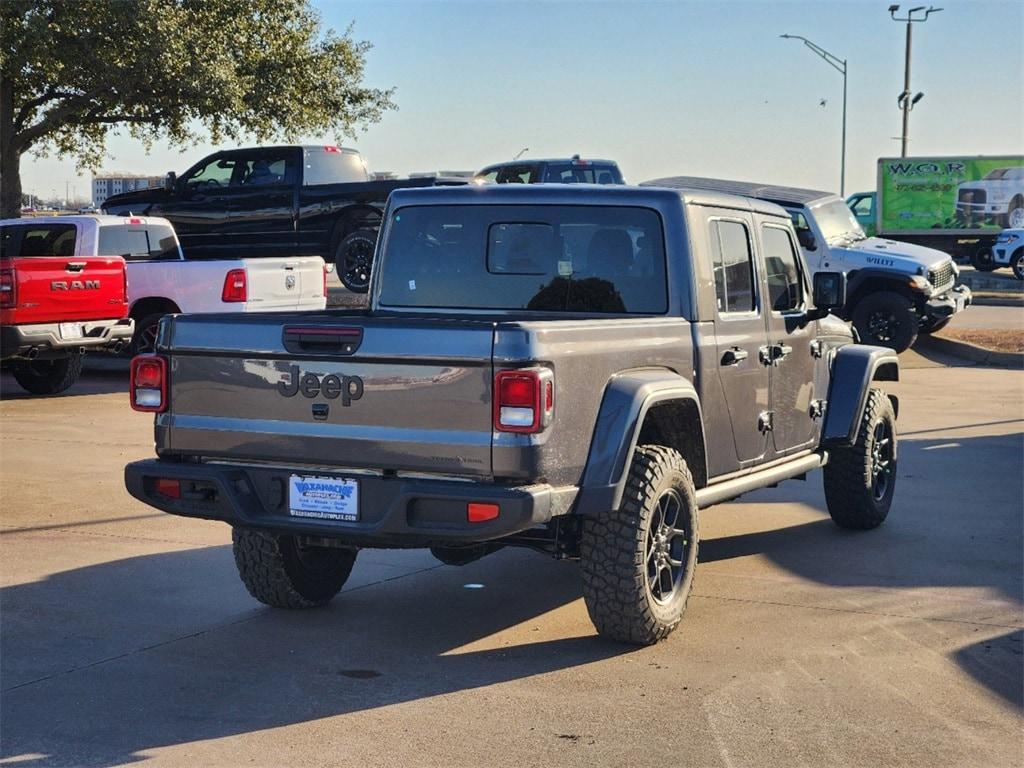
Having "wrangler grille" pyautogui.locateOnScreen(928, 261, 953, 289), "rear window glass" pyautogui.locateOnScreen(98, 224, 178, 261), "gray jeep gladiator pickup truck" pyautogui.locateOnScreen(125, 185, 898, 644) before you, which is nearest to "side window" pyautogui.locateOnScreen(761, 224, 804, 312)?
"gray jeep gladiator pickup truck" pyautogui.locateOnScreen(125, 185, 898, 644)

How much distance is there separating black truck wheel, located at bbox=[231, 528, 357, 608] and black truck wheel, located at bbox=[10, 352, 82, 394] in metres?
10.1

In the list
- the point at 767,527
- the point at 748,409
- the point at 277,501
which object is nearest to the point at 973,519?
the point at 767,527

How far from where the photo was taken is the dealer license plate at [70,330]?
15086mm

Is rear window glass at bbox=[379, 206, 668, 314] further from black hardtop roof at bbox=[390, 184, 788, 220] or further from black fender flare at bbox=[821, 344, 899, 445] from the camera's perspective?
black fender flare at bbox=[821, 344, 899, 445]

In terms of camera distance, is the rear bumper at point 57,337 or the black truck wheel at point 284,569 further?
the rear bumper at point 57,337

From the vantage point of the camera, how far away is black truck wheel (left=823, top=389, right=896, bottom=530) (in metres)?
8.77

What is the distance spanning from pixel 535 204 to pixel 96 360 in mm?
14028

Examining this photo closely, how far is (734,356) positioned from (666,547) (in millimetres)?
1120

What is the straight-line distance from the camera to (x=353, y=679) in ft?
18.9

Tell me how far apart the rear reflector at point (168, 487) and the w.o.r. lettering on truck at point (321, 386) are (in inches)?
25.8

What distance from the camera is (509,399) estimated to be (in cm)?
546

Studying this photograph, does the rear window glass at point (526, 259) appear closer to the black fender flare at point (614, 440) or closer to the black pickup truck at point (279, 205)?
the black fender flare at point (614, 440)

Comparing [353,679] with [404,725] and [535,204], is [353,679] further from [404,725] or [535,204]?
[535,204]

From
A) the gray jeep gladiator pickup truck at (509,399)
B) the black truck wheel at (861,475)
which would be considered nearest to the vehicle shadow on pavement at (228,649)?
the gray jeep gladiator pickup truck at (509,399)
